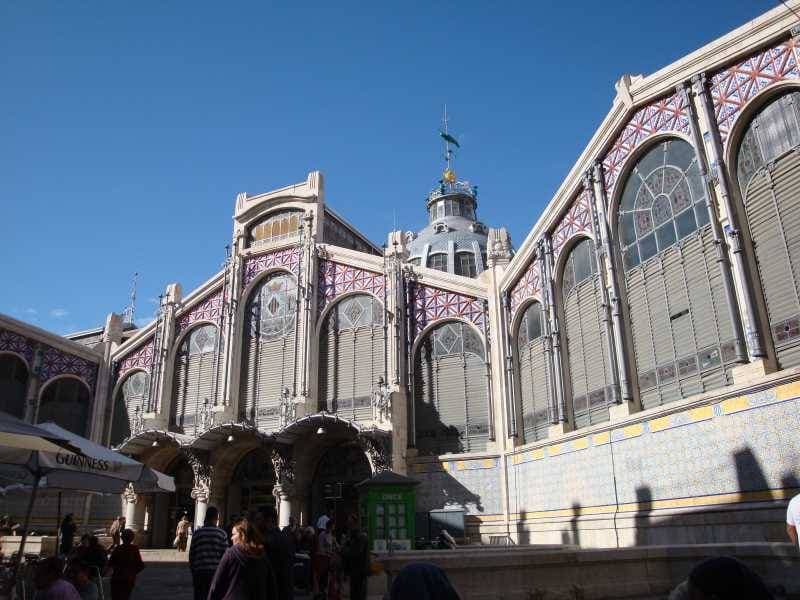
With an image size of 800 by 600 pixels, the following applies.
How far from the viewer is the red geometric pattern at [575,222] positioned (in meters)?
21.5

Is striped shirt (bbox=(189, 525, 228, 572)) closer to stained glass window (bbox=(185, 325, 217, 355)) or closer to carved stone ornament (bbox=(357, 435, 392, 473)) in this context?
carved stone ornament (bbox=(357, 435, 392, 473))

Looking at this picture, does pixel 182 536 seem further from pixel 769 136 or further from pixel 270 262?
pixel 769 136

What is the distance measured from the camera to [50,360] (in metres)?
32.2

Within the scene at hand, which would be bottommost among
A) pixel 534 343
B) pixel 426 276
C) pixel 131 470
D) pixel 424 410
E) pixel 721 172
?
pixel 131 470

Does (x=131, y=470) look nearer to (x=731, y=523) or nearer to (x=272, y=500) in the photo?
(x=731, y=523)

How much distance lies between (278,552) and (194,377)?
2571 centimetres

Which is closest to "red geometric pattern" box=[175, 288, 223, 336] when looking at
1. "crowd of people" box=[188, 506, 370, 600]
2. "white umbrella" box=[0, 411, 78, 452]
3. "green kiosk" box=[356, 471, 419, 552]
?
"green kiosk" box=[356, 471, 419, 552]

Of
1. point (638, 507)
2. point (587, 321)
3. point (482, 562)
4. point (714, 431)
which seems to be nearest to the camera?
point (482, 562)

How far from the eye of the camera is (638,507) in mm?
17562

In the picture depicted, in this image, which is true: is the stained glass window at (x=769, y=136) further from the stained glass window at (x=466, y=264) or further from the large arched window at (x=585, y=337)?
the stained glass window at (x=466, y=264)

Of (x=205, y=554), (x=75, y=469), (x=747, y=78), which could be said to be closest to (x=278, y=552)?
(x=205, y=554)

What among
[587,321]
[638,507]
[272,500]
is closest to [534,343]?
[587,321]

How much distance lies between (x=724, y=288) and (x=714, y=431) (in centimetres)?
333

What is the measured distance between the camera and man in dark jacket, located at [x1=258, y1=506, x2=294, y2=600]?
7.70 m
